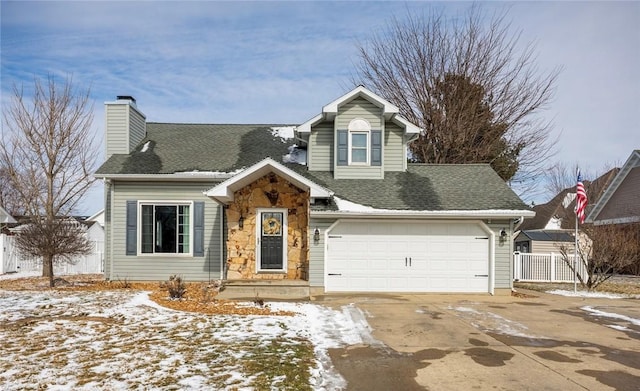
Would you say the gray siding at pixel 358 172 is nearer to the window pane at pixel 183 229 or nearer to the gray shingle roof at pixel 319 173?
→ the gray shingle roof at pixel 319 173

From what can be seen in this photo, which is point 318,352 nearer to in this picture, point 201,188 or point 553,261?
point 201,188

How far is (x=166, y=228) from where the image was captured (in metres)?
14.7

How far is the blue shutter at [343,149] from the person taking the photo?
47.8 ft

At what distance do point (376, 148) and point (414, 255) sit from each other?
345cm

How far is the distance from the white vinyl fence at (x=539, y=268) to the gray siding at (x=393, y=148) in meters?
7.89

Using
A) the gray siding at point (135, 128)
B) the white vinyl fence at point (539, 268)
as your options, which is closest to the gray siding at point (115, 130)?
the gray siding at point (135, 128)

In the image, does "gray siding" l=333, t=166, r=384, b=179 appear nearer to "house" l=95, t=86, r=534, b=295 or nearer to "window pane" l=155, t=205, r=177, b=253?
"house" l=95, t=86, r=534, b=295

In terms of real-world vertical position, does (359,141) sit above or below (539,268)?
above

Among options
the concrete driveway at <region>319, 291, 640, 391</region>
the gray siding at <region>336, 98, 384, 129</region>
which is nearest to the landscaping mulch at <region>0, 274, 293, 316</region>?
the concrete driveway at <region>319, 291, 640, 391</region>

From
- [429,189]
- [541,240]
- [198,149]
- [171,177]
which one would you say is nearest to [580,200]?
[429,189]

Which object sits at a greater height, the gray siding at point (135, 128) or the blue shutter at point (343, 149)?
the gray siding at point (135, 128)

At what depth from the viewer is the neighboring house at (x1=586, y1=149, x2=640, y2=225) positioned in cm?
2455

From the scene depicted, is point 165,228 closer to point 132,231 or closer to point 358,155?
point 132,231

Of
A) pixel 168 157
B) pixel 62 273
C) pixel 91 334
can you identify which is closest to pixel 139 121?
pixel 168 157
